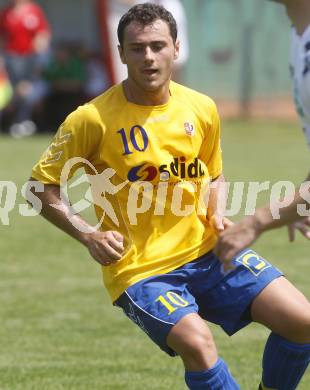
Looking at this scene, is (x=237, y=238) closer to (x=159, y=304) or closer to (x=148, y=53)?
(x=159, y=304)

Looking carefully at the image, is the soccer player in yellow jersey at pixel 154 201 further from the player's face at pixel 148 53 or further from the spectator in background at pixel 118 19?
the spectator in background at pixel 118 19

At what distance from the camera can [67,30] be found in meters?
22.6

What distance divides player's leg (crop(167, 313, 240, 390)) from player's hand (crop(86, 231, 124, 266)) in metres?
0.42

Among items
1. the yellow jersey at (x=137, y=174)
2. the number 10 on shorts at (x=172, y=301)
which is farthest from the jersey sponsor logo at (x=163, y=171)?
the number 10 on shorts at (x=172, y=301)

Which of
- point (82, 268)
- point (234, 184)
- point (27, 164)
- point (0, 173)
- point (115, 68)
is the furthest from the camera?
point (115, 68)

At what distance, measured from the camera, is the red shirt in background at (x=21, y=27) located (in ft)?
66.6

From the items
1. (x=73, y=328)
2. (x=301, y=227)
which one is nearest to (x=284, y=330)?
(x=301, y=227)

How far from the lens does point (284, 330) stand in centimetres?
530

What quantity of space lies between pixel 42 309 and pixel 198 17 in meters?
14.5

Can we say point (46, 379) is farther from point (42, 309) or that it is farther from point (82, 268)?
point (82, 268)

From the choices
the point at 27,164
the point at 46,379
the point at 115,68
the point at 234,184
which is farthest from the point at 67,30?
the point at 46,379

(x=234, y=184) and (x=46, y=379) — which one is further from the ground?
(x=46, y=379)

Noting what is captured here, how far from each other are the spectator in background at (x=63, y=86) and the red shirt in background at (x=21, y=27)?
585 millimetres

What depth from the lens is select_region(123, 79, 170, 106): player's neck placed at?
550 centimetres
